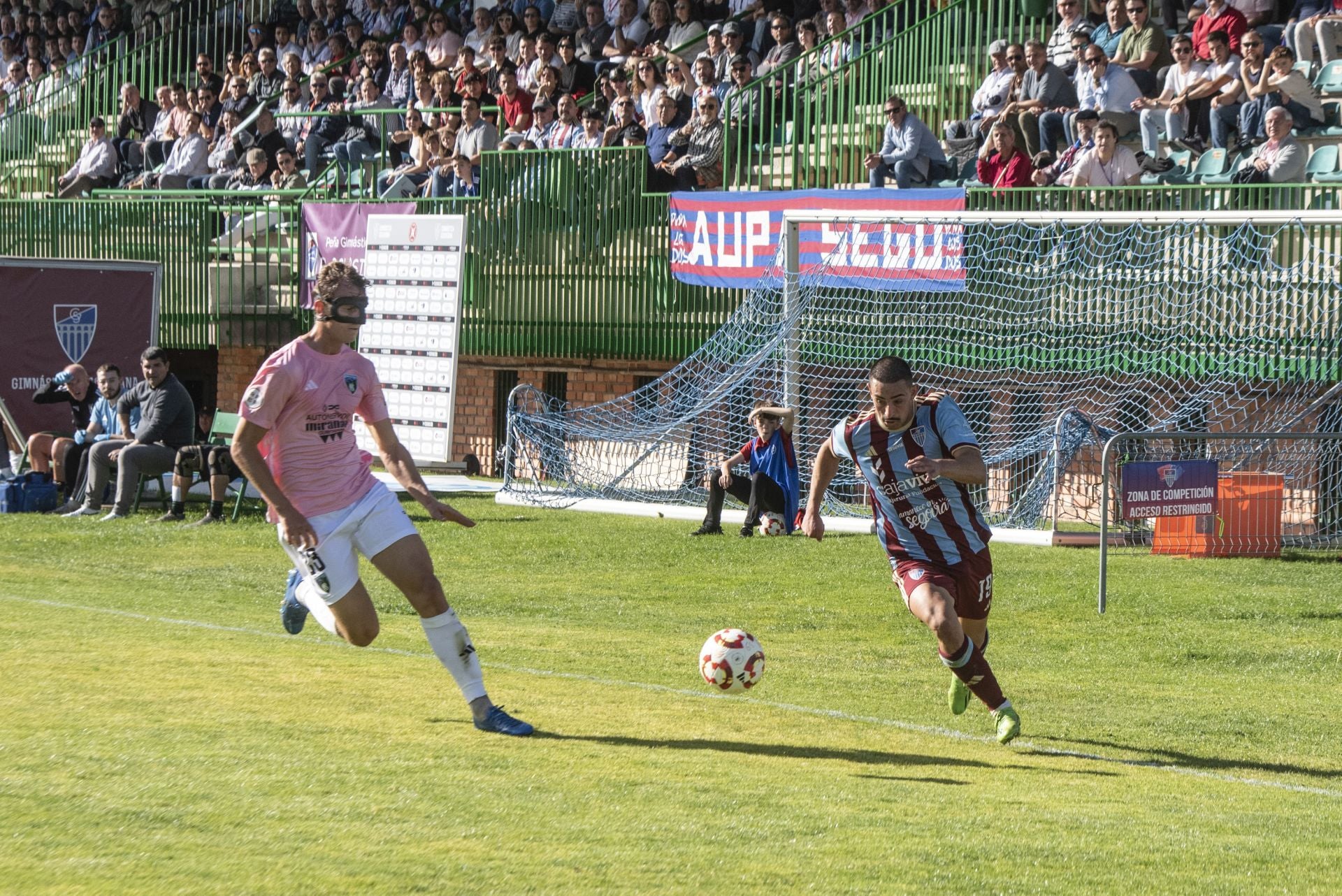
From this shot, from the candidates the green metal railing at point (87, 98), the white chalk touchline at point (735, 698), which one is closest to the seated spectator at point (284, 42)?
the green metal railing at point (87, 98)

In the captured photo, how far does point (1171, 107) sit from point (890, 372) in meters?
11.9

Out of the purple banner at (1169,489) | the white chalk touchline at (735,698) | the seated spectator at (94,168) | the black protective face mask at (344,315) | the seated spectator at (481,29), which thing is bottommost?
the white chalk touchline at (735,698)

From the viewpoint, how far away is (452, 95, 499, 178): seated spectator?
25141mm

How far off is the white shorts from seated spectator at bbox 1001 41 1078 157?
12975mm

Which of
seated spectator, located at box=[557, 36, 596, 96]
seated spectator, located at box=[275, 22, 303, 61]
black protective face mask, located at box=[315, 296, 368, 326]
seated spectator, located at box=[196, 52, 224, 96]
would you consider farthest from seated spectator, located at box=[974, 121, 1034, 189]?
seated spectator, located at box=[196, 52, 224, 96]

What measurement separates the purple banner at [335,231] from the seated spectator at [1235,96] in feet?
35.0

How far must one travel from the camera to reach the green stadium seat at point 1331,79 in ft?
61.0

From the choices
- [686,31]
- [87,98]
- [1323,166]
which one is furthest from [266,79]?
[1323,166]

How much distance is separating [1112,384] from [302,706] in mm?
11747

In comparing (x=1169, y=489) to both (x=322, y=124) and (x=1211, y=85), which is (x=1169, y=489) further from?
(x=322, y=124)

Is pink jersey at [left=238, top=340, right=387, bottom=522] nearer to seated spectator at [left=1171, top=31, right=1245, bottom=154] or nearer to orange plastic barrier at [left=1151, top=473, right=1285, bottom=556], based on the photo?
orange plastic barrier at [left=1151, top=473, right=1285, bottom=556]

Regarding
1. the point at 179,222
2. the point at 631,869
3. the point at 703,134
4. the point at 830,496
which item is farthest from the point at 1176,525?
the point at 179,222

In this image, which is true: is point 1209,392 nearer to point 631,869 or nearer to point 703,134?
point 703,134

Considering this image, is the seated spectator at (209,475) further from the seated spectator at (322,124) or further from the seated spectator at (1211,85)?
the seated spectator at (1211,85)
